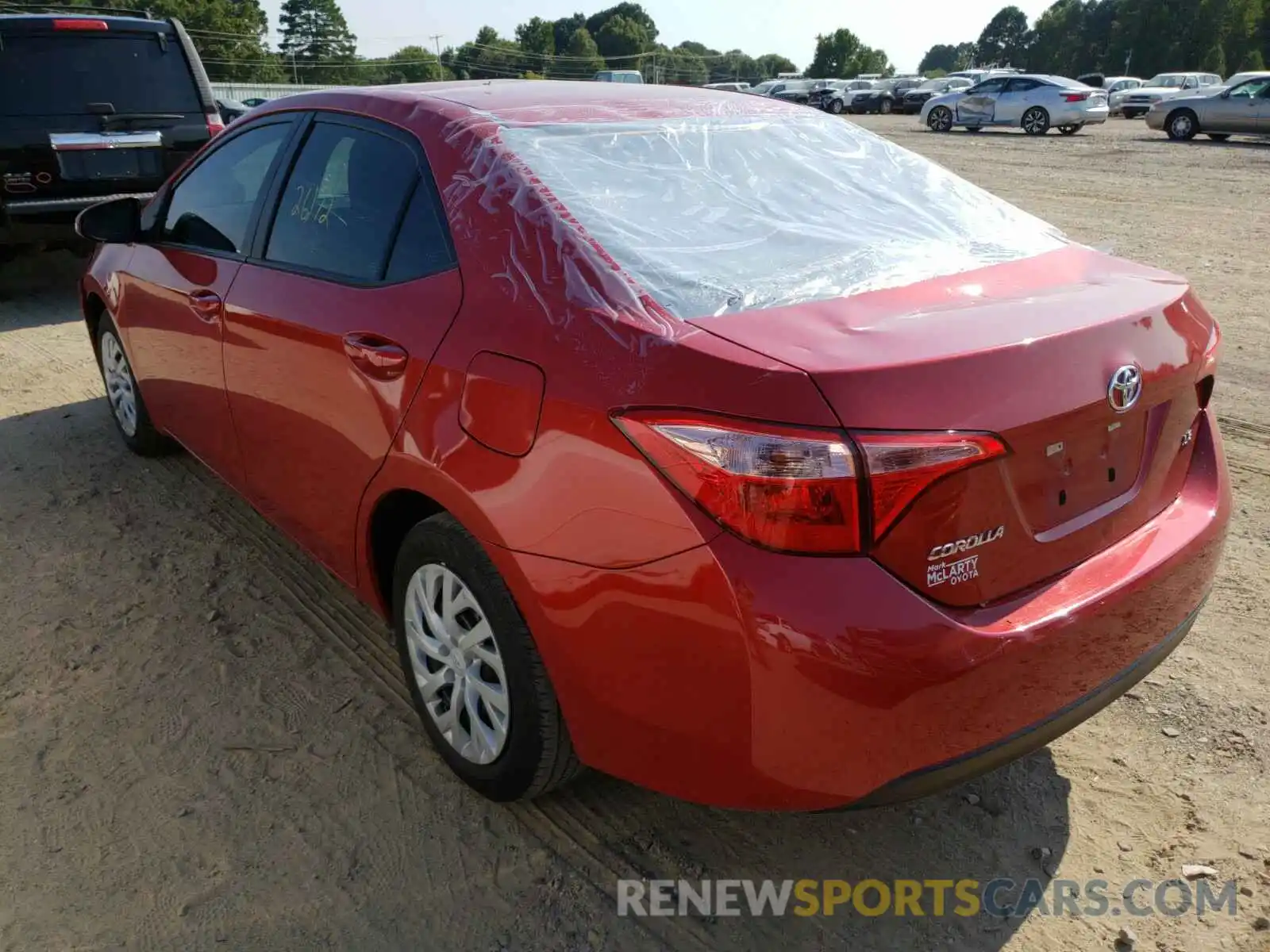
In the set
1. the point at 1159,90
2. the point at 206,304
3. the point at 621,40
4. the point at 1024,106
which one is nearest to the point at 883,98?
the point at 1159,90

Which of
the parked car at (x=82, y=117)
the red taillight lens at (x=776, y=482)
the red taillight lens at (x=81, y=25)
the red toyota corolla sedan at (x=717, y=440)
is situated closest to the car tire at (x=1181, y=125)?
the parked car at (x=82, y=117)

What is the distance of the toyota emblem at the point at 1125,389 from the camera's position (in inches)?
80.4

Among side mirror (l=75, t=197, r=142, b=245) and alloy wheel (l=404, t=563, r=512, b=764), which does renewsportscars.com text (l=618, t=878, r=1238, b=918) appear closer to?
alloy wheel (l=404, t=563, r=512, b=764)

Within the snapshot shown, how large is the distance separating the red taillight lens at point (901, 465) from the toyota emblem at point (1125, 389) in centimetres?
45

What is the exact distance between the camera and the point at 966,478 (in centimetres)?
184

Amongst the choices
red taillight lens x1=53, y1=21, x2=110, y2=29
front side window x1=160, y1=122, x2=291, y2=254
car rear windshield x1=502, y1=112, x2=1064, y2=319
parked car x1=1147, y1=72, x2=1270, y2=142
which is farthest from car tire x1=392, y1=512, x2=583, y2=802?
parked car x1=1147, y1=72, x2=1270, y2=142

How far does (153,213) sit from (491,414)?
264 cm

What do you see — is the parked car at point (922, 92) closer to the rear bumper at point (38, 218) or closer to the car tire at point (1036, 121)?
the car tire at point (1036, 121)

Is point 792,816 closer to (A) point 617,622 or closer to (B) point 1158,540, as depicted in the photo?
(A) point 617,622

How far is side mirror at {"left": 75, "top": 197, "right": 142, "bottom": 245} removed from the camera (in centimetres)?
402

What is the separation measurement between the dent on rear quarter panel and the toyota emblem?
27.4 inches

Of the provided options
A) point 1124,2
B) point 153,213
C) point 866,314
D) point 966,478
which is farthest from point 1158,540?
point 1124,2

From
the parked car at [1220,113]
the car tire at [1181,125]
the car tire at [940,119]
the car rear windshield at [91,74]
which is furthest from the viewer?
the car tire at [940,119]

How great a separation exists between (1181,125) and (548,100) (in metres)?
24.2
